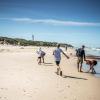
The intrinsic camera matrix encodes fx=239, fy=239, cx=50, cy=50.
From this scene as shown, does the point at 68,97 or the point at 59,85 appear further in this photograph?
the point at 59,85

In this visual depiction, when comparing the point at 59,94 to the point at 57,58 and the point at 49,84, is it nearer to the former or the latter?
the point at 49,84

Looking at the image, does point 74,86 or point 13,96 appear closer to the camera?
point 13,96

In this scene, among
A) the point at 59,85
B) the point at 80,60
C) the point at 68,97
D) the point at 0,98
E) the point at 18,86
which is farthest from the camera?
the point at 80,60

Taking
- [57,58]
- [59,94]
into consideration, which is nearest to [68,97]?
[59,94]

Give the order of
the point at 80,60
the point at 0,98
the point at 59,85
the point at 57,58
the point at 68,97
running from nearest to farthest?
the point at 0,98
the point at 68,97
the point at 59,85
the point at 57,58
the point at 80,60

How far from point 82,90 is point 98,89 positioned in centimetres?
124

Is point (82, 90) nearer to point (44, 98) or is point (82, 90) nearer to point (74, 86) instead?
point (74, 86)

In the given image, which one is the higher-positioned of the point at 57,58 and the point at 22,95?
the point at 57,58

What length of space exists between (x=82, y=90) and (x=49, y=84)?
168cm

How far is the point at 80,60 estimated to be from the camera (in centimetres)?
1669

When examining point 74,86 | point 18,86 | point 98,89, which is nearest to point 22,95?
point 18,86

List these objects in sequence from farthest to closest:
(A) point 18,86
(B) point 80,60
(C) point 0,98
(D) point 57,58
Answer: (B) point 80,60 < (D) point 57,58 < (A) point 18,86 < (C) point 0,98

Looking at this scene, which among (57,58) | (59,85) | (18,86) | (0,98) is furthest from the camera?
(57,58)

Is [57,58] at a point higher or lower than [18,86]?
higher
